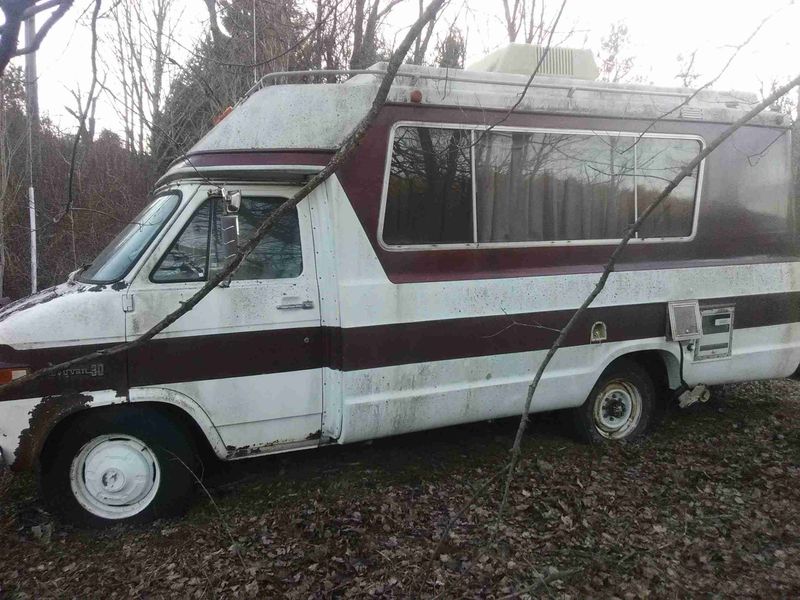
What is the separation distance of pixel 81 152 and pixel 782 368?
13.1 meters

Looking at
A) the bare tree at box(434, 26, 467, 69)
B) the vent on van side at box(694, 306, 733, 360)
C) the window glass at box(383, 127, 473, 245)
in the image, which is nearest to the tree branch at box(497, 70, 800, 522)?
the window glass at box(383, 127, 473, 245)

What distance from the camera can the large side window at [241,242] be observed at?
3848 mm

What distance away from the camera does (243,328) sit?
3.91 metres

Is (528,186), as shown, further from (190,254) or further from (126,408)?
(126,408)

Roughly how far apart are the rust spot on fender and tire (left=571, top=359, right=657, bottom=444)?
3790 mm

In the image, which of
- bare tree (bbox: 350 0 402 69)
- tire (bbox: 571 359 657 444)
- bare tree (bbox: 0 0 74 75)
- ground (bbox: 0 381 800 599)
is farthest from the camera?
bare tree (bbox: 350 0 402 69)

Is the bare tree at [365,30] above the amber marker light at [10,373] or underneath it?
above

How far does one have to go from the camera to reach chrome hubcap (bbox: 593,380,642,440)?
5.14 metres

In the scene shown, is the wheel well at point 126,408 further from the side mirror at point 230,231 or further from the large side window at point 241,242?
the side mirror at point 230,231

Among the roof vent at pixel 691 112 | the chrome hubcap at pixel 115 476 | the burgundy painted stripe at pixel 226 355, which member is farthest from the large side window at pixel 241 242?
the roof vent at pixel 691 112

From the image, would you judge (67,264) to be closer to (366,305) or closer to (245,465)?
(245,465)

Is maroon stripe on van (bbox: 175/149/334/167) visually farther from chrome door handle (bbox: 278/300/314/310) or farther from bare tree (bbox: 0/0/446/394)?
bare tree (bbox: 0/0/446/394)

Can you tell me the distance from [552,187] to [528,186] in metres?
0.21

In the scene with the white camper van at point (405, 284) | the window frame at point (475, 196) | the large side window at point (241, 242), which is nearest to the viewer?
the white camper van at point (405, 284)
